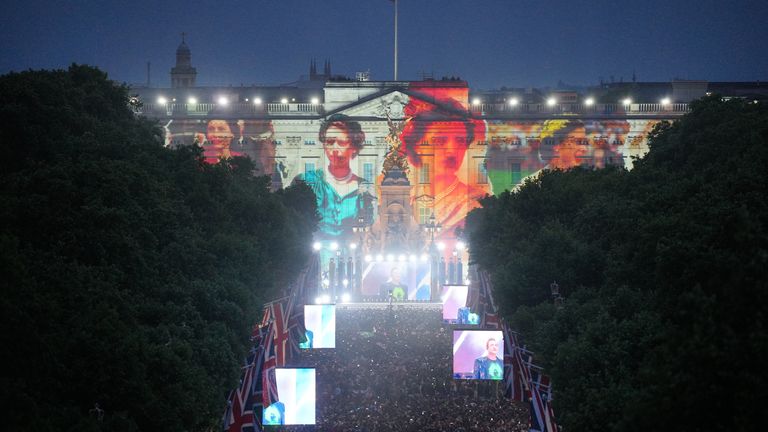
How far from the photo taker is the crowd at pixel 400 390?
98.6 ft

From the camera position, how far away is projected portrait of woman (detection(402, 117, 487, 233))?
84.9 meters

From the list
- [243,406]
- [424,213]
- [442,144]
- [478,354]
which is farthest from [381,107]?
[243,406]

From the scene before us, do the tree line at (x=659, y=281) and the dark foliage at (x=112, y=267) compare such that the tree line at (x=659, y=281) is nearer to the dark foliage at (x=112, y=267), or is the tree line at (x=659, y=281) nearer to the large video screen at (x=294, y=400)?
the large video screen at (x=294, y=400)

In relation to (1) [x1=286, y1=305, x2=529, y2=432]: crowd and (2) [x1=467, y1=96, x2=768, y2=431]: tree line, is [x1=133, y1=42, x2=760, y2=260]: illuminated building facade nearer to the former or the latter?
(2) [x1=467, y1=96, x2=768, y2=431]: tree line

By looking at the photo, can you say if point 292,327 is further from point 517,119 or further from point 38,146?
point 517,119

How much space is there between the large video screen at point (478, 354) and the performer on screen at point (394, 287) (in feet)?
75.6

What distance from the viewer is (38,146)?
1271 inches

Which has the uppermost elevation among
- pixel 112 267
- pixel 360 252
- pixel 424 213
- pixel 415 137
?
pixel 415 137

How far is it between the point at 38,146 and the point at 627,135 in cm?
6315

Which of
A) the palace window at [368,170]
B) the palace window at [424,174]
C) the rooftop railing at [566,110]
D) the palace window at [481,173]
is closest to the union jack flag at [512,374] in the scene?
the palace window at [424,174]

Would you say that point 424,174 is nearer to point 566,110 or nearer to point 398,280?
point 566,110

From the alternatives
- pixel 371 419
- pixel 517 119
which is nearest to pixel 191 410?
pixel 371 419

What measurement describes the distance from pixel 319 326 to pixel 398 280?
19958 mm

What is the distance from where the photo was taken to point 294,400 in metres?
29.0
